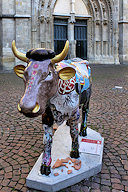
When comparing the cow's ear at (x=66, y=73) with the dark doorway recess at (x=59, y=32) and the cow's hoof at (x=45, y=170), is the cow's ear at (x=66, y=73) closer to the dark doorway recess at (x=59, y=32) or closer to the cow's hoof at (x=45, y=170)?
the cow's hoof at (x=45, y=170)

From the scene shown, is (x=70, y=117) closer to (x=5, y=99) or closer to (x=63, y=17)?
(x=5, y=99)

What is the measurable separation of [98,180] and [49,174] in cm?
64

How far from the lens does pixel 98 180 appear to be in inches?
100

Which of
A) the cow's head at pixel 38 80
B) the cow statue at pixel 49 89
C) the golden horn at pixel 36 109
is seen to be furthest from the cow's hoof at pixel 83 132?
the golden horn at pixel 36 109

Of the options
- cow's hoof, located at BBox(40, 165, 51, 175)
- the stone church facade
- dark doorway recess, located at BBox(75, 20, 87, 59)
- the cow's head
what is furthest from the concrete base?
dark doorway recess, located at BBox(75, 20, 87, 59)

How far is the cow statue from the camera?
1.91 m

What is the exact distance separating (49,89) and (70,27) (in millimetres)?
17280

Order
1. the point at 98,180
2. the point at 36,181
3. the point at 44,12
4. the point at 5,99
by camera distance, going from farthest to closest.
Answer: the point at 44,12, the point at 5,99, the point at 98,180, the point at 36,181

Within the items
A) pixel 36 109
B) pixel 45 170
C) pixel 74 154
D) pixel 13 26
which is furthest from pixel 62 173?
pixel 13 26

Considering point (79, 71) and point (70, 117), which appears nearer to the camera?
point (70, 117)

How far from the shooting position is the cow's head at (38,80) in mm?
1858

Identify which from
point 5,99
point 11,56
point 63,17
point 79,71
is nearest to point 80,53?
point 63,17

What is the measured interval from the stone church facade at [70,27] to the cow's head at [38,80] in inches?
560

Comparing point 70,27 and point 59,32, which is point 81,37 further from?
point 59,32
